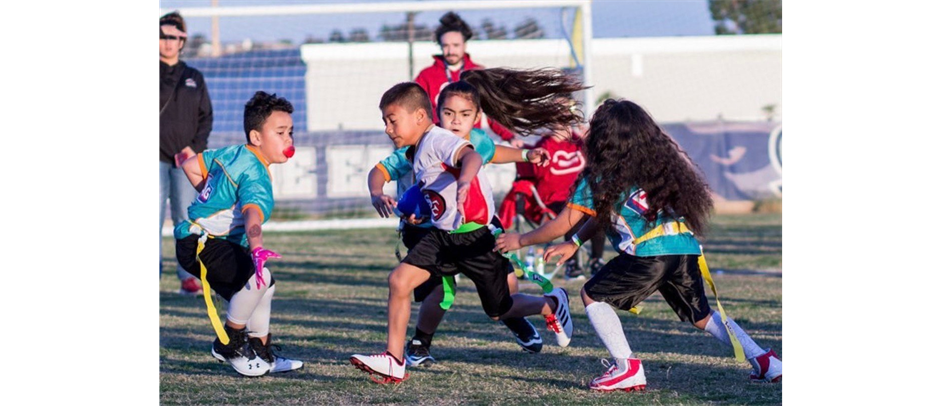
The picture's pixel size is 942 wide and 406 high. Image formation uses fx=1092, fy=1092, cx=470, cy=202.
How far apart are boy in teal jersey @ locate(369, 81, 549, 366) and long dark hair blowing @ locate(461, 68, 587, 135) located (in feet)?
0.96

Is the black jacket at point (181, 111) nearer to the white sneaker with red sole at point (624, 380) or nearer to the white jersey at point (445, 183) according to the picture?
the white jersey at point (445, 183)

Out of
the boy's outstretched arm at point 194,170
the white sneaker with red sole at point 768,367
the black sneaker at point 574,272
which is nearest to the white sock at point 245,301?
the boy's outstretched arm at point 194,170

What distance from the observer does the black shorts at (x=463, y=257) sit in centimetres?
502

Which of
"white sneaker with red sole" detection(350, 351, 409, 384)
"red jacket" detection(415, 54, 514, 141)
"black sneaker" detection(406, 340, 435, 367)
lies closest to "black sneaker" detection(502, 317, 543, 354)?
"black sneaker" detection(406, 340, 435, 367)

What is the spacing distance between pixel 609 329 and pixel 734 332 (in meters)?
Answer: 0.57

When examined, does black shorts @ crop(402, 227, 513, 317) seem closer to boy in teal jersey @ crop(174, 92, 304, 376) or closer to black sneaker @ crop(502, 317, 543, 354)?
black sneaker @ crop(502, 317, 543, 354)

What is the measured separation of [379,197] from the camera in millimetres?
5008

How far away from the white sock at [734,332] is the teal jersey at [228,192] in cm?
211

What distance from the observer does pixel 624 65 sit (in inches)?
1316
